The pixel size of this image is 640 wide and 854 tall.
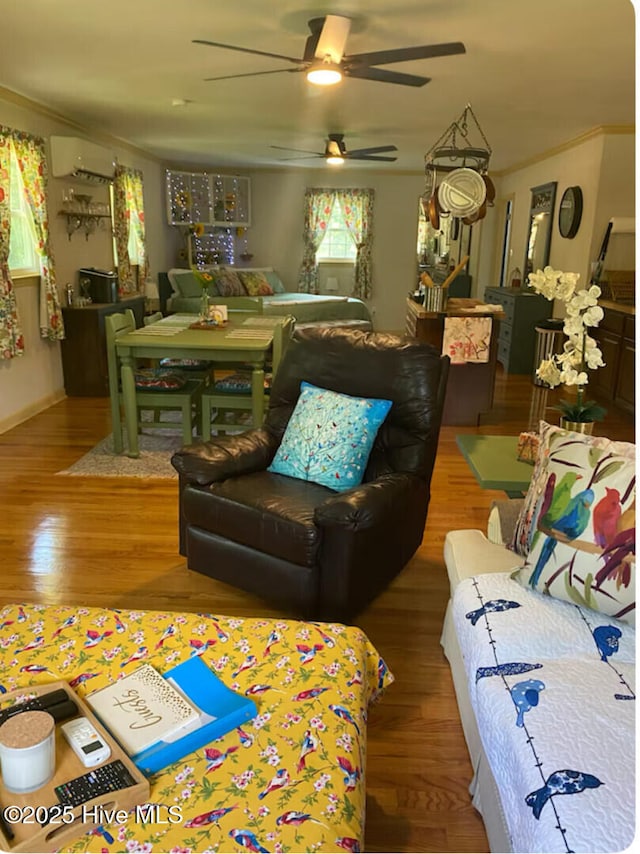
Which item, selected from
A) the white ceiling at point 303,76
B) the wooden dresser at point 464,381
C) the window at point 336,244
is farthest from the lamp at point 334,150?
the window at point 336,244

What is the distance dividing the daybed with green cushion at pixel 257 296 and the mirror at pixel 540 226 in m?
2.24

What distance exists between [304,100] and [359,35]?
1.58m

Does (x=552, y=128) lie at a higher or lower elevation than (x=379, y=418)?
higher

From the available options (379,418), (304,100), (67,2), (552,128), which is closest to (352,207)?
(552,128)

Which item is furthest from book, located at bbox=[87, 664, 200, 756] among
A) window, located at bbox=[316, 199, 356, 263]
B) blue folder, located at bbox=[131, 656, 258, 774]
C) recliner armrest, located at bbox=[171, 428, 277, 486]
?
window, located at bbox=[316, 199, 356, 263]

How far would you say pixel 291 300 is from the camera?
8.49 metres

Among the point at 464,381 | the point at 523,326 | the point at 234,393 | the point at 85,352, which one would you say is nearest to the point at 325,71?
the point at 234,393

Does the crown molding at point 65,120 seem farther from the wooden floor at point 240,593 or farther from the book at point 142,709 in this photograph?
the book at point 142,709

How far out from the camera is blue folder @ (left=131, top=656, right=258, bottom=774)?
4.02 feet

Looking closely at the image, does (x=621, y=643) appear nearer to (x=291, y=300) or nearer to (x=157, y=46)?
(x=157, y=46)

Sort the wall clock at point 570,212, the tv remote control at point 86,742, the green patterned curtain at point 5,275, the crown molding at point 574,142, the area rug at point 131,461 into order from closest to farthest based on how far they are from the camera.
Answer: the tv remote control at point 86,742, the area rug at point 131,461, the green patterned curtain at point 5,275, the crown molding at point 574,142, the wall clock at point 570,212

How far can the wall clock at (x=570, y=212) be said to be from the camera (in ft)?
20.6

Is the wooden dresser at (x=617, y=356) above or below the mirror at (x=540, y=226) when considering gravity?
below

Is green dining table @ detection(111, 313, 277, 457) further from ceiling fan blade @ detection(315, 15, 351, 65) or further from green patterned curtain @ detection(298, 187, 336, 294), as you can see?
green patterned curtain @ detection(298, 187, 336, 294)
